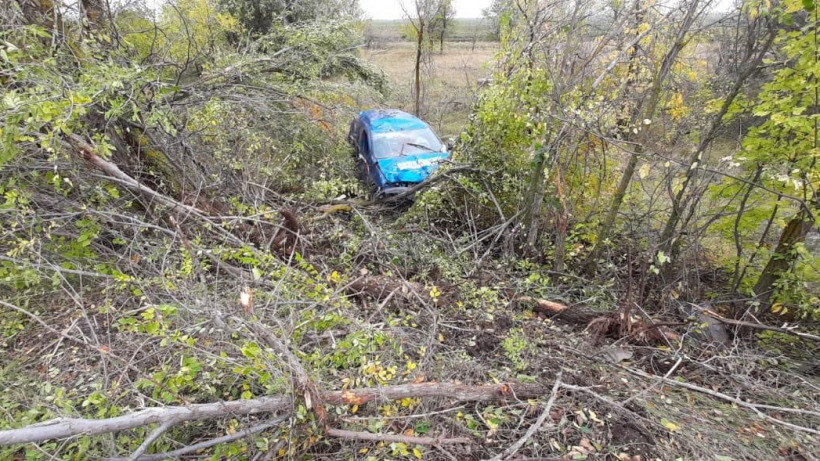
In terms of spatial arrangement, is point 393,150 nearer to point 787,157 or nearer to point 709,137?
point 709,137

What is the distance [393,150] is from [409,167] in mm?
751

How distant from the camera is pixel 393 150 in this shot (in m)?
7.43

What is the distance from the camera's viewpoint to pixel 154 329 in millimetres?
2164

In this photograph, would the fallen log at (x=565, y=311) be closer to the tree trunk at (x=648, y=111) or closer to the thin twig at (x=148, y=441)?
the tree trunk at (x=648, y=111)

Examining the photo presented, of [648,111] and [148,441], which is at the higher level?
[648,111]

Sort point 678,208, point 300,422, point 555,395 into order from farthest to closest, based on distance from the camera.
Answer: point 678,208 → point 555,395 → point 300,422

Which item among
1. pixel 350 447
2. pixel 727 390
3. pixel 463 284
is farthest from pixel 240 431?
pixel 727 390

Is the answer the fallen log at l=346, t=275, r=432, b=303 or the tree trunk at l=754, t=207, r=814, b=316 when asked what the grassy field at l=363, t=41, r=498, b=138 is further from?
the tree trunk at l=754, t=207, r=814, b=316

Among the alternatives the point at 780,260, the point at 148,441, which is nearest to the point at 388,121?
the point at 780,260

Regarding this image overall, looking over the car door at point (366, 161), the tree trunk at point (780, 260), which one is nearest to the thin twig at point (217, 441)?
the tree trunk at point (780, 260)

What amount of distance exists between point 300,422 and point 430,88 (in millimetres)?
14329

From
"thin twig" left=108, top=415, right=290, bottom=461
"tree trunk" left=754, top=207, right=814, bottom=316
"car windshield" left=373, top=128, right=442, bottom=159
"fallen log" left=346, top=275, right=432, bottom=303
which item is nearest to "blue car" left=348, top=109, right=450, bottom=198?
"car windshield" left=373, top=128, right=442, bottom=159

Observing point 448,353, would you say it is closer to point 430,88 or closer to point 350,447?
point 350,447

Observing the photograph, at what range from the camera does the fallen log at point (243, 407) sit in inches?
63.4
